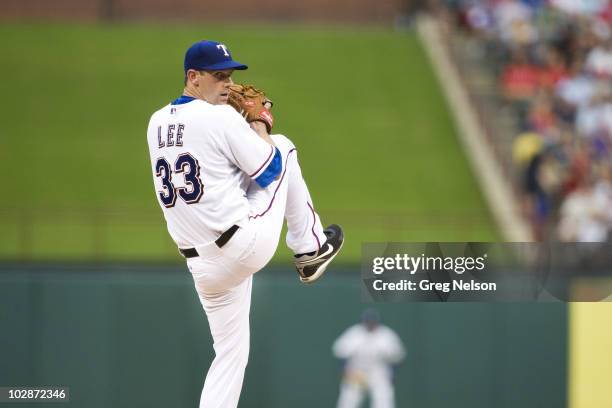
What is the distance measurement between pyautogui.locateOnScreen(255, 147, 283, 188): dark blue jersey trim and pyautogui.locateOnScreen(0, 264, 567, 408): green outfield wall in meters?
3.85

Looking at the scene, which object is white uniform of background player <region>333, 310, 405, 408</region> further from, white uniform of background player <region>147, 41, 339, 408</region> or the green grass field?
white uniform of background player <region>147, 41, 339, 408</region>

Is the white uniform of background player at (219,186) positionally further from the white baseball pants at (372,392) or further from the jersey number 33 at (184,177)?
the white baseball pants at (372,392)

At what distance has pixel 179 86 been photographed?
18.7 meters

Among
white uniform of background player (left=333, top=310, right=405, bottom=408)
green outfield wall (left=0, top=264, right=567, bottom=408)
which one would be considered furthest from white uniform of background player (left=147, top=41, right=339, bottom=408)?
white uniform of background player (left=333, top=310, right=405, bottom=408)

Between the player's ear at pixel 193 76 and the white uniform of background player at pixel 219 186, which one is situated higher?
the player's ear at pixel 193 76

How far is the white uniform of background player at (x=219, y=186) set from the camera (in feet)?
17.2

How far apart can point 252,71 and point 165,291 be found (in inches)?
418

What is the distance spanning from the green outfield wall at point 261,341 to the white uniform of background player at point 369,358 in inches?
4.3

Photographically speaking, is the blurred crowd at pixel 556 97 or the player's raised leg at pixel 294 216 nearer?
the player's raised leg at pixel 294 216

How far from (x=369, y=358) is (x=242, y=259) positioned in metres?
4.19

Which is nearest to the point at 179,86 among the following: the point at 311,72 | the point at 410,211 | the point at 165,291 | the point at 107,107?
the point at 107,107

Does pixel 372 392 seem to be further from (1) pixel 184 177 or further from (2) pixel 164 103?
(2) pixel 164 103

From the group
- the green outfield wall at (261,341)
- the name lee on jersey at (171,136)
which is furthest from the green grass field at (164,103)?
the name lee on jersey at (171,136)

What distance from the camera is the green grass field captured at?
1396 centimetres
